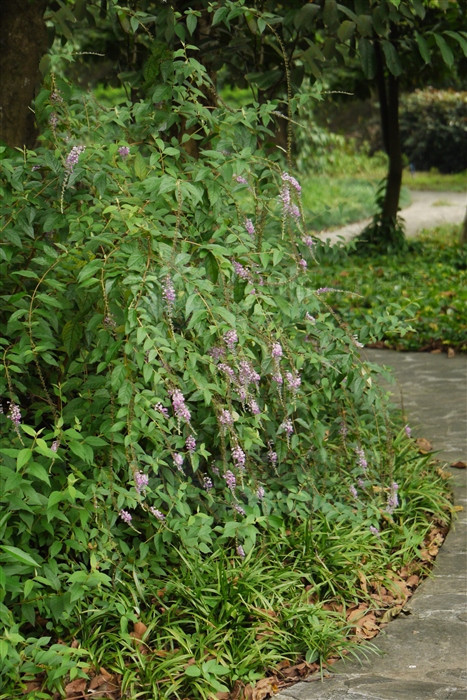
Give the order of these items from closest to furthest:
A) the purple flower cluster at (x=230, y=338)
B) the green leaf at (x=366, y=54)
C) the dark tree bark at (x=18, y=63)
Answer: the purple flower cluster at (x=230, y=338) < the green leaf at (x=366, y=54) < the dark tree bark at (x=18, y=63)

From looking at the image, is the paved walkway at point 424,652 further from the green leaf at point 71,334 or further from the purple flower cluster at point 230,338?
the green leaf at point 71,334

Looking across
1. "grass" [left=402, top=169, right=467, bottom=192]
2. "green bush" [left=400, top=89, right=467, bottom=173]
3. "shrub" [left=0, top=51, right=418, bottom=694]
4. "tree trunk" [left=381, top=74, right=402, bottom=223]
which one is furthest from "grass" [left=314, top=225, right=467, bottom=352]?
"green bush" [left=400, top=89, right=467, bottom=173]

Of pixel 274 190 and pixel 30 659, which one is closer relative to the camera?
pixel 30 659

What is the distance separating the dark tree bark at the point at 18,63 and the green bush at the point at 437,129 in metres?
19.9

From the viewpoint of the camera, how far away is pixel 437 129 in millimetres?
24766

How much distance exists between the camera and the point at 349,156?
23.9 meters

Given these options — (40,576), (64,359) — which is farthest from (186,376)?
(40,576)

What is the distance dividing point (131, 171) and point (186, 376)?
3.65 ft

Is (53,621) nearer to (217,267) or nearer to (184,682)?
(184,682)

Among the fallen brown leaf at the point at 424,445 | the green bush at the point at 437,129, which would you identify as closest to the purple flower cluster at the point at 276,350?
the fallen brown leaf at the point at 424,445

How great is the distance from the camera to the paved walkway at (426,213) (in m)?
15.7

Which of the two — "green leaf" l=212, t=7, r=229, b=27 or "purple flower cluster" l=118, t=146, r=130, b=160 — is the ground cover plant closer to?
"purple flower cluster" l=118, t=146, r=130, b=160

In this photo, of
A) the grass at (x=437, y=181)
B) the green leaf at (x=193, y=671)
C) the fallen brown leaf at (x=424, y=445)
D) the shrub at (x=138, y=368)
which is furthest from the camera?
the grass at (x=437, y=181)

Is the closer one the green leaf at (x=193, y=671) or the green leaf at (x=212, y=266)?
the green leaf at (x=193, y=671)
